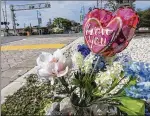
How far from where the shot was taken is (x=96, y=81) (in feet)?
10.8

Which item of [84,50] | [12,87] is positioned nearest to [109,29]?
[84,50]

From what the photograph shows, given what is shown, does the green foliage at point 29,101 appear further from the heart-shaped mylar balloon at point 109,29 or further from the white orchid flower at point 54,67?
the heart-shaped mylar balloon at point 109,29

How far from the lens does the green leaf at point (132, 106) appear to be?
3.05 meters

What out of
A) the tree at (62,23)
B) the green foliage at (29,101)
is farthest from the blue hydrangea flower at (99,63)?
the tree at (62,23)

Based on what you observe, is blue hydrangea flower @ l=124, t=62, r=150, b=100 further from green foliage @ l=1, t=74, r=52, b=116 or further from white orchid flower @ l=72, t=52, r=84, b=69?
green foliage @ l=1, t=74, r=52, b=116

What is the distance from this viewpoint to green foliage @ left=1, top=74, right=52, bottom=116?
4.16 metres

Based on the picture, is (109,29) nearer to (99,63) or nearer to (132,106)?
(99,63)

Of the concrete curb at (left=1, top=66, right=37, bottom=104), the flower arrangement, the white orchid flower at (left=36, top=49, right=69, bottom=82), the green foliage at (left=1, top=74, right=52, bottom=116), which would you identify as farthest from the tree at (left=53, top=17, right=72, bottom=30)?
the white orchid flower at (left=36, top=49, right=69, bottom=82)

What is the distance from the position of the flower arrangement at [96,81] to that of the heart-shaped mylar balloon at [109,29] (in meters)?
0.13

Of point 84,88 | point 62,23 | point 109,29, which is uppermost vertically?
point 109,29

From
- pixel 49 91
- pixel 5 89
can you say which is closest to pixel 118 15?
pixel 49 91

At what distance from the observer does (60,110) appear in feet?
11.4

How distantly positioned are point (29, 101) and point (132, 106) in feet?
6.18

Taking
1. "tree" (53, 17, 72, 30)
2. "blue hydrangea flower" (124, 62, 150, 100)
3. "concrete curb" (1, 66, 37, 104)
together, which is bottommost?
"tree" (53, 17, 72, 30)
